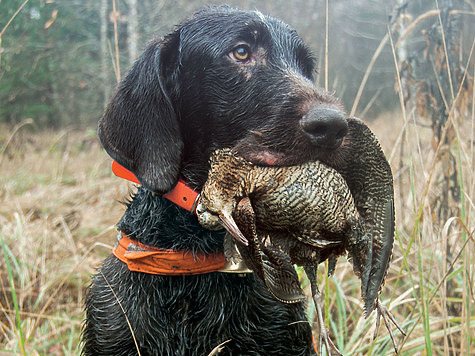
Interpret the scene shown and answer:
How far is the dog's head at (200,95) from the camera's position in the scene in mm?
1726

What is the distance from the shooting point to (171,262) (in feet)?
5.86

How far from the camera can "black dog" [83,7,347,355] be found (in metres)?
1.78

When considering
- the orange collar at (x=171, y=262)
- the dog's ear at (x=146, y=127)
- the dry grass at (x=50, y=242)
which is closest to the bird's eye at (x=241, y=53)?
the dog's ear at (x=146, y=127)

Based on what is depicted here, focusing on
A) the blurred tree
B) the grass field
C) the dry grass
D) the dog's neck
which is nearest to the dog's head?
the dog's neck

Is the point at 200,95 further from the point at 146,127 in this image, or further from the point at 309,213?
the point at 309,213

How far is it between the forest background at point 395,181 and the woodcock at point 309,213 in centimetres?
35

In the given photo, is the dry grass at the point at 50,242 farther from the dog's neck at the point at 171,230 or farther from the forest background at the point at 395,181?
the dog's neck at the point at 171,230

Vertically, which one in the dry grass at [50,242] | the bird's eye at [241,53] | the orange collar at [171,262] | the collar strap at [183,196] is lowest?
the dry grass at [50,242]

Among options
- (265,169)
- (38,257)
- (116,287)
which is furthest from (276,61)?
(38,257)

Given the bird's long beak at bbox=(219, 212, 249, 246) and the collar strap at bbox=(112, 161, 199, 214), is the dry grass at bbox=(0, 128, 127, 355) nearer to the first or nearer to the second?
the collar strap at bbox=(112, 161, 199, 214)

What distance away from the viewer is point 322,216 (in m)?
1.23

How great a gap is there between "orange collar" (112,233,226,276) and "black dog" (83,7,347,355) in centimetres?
4

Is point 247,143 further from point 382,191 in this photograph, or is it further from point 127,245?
point 127,245

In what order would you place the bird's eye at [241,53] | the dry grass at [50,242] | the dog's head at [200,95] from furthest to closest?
the dry grass at [50,242], the bird's eye at [241,53], the dog's head at [200,95]
